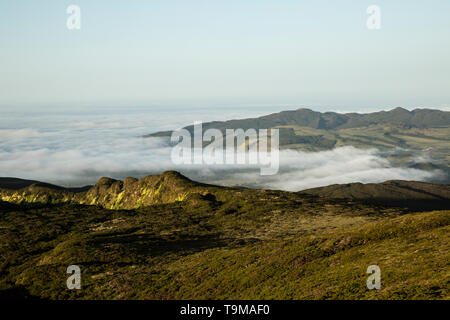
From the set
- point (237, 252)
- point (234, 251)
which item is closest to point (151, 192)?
point (234, 251)

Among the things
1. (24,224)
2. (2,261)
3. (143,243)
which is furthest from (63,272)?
(24,224)

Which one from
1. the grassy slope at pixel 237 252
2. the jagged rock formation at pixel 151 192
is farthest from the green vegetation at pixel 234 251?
the jagged rock formation at pixel 151 192

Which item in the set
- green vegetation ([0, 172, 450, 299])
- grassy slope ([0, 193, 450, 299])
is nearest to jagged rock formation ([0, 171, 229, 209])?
green vegetation ([0, 172, 450, 299])

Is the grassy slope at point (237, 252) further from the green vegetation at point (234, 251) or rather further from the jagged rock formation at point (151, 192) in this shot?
the jagged rock formation at point (151, 192)

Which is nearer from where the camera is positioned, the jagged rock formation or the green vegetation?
the green vegetation

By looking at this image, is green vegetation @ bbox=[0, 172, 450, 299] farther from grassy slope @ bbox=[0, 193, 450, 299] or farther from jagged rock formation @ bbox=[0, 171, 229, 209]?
jagged rock formation @ bbox=[0, 171, 229, 209]

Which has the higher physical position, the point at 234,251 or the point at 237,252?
the point at 237,252

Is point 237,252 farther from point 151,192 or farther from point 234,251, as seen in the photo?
point 151,192
